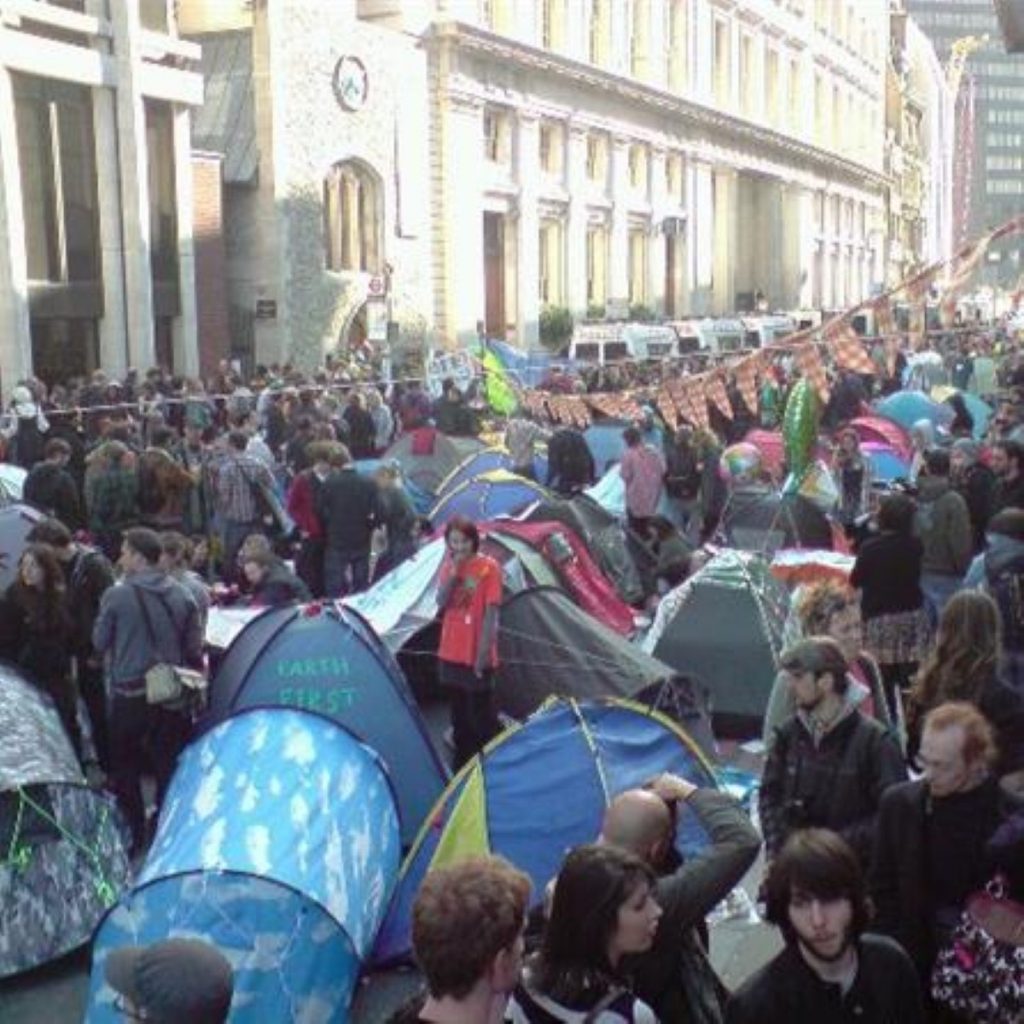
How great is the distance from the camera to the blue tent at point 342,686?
704cm

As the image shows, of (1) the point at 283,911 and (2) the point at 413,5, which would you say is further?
(2) the point at 413,5

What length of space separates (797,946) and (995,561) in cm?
404

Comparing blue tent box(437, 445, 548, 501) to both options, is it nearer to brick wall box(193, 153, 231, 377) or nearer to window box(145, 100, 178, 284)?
window box(145, 100, 178, 284)

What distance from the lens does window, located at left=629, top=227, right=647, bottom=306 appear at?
44312 millimetres

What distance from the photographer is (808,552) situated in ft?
35.0

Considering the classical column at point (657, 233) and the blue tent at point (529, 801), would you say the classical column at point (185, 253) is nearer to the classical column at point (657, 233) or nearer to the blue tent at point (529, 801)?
the blue tent at point (529, 801)

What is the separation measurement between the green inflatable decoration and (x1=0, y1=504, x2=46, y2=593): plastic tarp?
6662 mm

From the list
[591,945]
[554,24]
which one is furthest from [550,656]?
[554,24]

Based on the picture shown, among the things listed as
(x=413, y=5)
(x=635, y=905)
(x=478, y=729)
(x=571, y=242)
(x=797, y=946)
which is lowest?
(x=478, y=729)

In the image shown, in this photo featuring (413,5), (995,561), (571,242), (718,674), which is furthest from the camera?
(571,242)

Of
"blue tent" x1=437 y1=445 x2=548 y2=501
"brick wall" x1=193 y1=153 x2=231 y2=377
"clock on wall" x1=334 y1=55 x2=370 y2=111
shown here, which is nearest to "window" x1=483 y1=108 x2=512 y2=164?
"clock on wall" x1=334 y1=55 x2=370 y2=111

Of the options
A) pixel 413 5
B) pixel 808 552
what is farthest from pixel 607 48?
pixel 808 552

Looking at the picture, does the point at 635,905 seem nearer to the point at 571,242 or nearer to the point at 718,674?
the point at 718,674

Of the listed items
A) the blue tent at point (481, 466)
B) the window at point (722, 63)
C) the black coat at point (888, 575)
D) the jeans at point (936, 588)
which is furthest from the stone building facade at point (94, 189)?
the window at point (722, 63)
